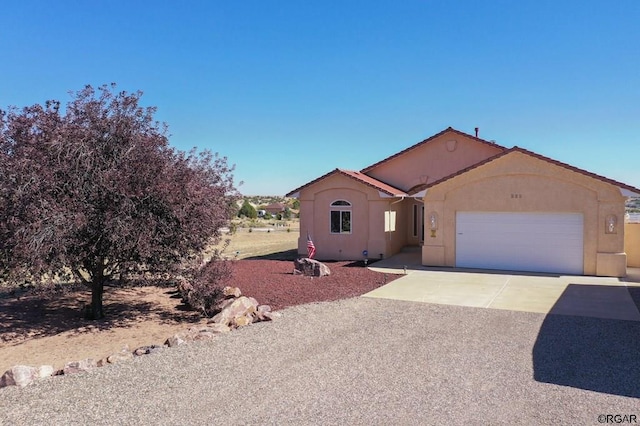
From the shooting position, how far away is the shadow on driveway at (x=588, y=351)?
21.2 ft

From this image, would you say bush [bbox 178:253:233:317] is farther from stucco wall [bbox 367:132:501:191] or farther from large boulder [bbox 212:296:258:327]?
stucco wall [bbox 367:132:501:191]

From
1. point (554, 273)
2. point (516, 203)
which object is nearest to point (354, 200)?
point (516, 203)

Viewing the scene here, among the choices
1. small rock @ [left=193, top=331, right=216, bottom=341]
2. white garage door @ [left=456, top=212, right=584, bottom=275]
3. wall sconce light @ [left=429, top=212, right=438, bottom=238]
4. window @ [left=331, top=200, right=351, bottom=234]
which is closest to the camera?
small rock @ [left=193, top=331, right=216, bottom=341]

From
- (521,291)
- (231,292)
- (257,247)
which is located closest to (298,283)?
(231,292)

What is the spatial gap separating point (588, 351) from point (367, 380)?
13.3ft

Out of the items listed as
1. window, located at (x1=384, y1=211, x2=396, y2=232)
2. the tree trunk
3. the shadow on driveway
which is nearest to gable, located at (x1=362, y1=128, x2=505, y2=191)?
window, located at (x1=384, y1=211, x2=396, y2=232)

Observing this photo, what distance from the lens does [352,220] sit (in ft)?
68.5

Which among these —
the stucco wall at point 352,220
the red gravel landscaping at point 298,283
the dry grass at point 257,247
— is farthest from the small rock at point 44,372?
the stucco wall at point 352,220

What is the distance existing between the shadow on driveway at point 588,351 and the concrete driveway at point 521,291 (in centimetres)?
21

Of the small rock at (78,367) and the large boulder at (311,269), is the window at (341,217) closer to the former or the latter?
the large boulder at (311,269)

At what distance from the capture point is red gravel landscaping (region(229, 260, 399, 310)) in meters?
12.8

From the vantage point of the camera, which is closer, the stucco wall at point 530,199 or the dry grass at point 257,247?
the stucco wall at point 530,199

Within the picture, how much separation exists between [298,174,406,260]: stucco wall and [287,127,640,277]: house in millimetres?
45

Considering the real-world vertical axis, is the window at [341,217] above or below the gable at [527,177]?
below
